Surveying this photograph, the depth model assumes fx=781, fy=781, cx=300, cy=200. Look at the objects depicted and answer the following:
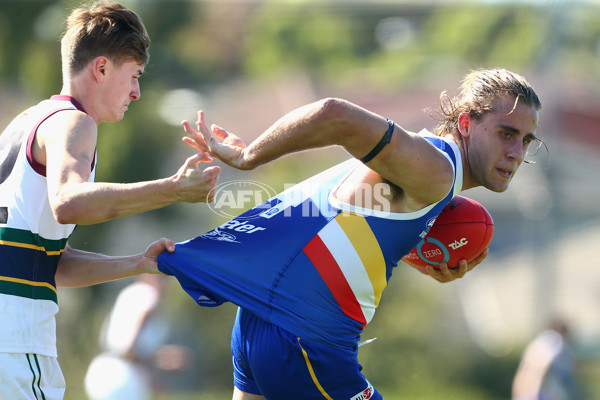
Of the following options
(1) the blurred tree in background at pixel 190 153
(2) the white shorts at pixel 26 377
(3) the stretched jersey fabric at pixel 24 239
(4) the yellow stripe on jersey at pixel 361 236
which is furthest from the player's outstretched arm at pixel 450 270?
(1) the blurred tree in background at pixel 190 153

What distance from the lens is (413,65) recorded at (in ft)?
76.7

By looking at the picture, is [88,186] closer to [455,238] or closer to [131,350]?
[455,238]

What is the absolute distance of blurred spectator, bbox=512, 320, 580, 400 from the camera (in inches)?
342

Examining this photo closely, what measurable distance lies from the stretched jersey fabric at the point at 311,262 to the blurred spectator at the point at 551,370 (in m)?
5.91

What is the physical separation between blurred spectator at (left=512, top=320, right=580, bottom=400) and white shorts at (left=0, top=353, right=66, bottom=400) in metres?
6.58

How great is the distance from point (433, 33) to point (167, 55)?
11.6 meters

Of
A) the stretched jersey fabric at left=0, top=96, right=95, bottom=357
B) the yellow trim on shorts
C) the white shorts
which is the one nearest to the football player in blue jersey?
the yellow trim on shorts

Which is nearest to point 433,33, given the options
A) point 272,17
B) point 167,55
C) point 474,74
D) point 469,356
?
point 272,17

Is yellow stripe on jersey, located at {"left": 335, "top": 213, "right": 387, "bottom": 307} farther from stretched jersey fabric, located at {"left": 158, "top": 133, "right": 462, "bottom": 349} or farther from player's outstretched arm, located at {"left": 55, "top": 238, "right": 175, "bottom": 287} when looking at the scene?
player's outstretched arm, located at {"left": 55, "top": 238, "right": 175, "bottom": 287}

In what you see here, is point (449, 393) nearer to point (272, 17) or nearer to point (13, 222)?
point (13, 222)

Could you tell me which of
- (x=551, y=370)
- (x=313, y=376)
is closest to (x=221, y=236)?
(x=313, y=376)

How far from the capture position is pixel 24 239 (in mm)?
3137

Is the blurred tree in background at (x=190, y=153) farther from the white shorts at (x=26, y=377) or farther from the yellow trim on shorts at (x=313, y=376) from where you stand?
the white shorts at (x=26, y=377)

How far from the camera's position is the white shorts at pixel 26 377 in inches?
120
